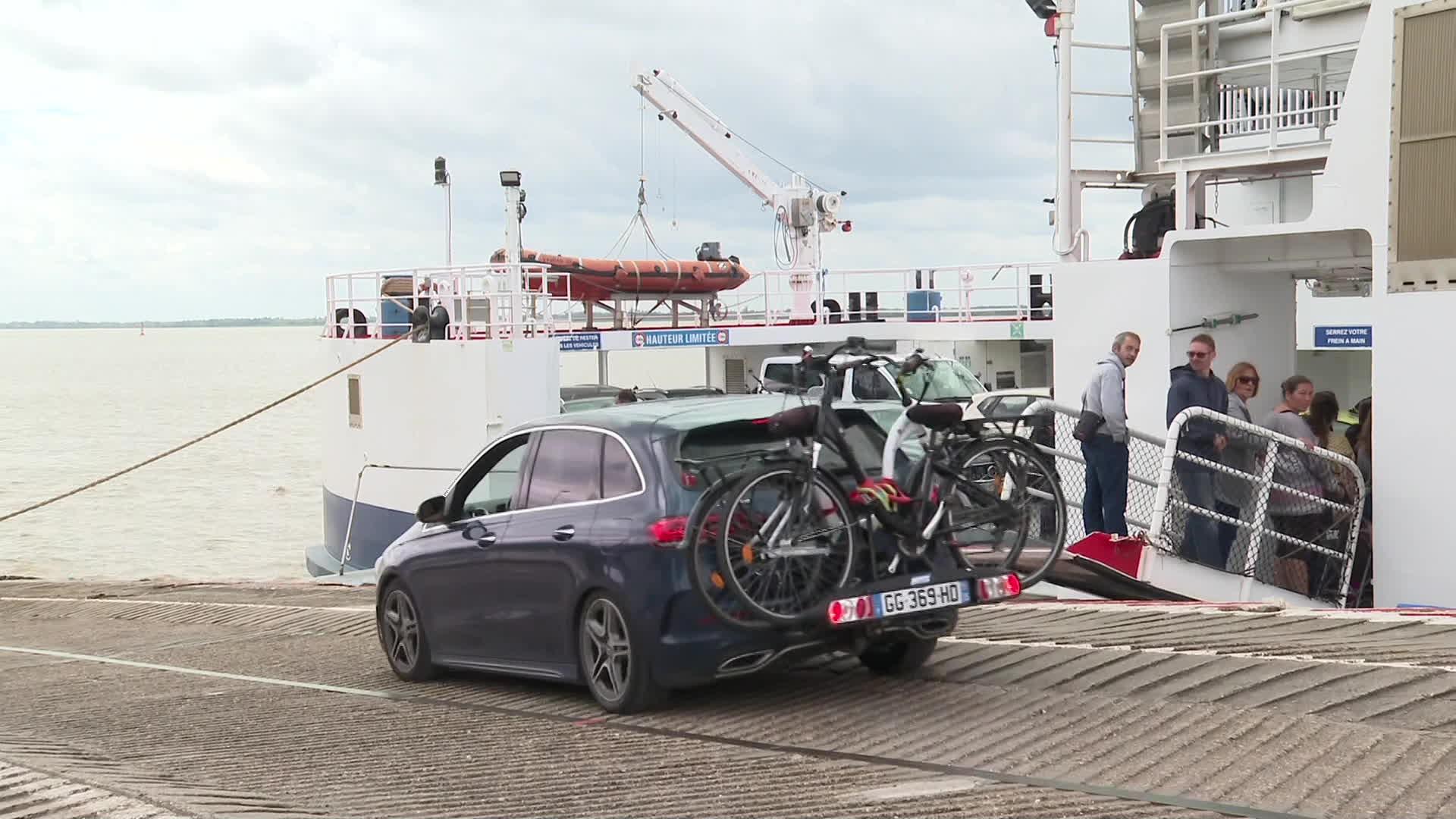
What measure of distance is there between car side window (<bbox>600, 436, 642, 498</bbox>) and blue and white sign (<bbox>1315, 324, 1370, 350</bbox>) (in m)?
21.2

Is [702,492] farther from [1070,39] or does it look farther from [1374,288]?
[1070,39]

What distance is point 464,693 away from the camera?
923cm

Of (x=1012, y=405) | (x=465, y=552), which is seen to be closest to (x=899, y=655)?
(x=465, y=552)

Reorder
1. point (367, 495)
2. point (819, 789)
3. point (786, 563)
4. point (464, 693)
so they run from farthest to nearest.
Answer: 1. point (367, 495)
2. point (464, 693)
3. point (786, 563)
4. point (819, 789)

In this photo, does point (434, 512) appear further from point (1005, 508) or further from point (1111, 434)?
point (1111, 434)

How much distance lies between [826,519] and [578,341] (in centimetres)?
2320

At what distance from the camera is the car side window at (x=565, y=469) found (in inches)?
320

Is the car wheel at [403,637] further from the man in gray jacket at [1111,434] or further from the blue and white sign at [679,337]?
the blue and white sign at [679,337]

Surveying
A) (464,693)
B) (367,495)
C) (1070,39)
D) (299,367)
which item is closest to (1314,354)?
(1070,39)

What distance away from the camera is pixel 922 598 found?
24.3 ft

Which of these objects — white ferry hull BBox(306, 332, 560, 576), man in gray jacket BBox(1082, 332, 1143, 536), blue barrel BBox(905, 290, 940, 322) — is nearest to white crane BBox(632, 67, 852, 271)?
blue barrel BBox(905, 290, 940, 322)

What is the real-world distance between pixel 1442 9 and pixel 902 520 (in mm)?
8080

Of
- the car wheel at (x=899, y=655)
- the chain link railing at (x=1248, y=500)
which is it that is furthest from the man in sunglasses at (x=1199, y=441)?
the car wheel at (x=899, y=655)

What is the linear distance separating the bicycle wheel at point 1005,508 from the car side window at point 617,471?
4.73 feet
